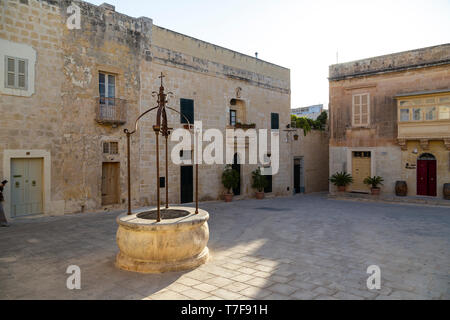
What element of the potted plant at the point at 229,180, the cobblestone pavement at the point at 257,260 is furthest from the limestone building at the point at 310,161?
the cobblestone pavement at the point at 257,260

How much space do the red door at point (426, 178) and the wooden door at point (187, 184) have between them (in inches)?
446

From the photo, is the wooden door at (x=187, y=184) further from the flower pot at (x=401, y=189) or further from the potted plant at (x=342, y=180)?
the flower pot at (x=401, y=189)

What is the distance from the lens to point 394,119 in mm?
17672

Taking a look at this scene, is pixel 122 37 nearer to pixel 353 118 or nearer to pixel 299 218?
pixel 299 218

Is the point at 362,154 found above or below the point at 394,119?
below

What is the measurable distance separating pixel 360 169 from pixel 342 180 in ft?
3.91

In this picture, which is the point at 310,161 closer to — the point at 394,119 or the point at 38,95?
the point at 394,119

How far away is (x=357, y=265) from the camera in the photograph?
6430mm

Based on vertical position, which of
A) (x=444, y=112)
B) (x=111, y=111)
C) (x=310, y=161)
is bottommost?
(x=310, y=161)

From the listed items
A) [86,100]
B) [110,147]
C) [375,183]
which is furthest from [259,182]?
[86,100]

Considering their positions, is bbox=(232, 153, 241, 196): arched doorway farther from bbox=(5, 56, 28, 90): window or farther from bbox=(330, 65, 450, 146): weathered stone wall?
bbox=(5, 56, 28, 90): window

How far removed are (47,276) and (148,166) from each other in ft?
28.4

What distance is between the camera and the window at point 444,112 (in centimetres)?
1595

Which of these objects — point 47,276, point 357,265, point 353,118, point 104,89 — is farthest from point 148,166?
point 353,118
